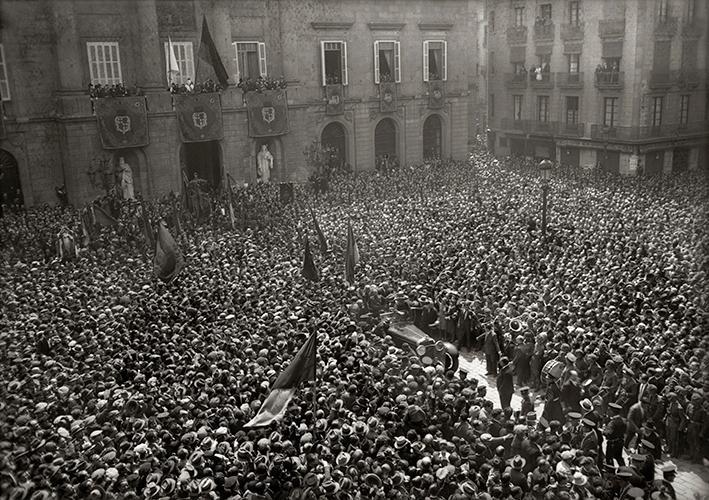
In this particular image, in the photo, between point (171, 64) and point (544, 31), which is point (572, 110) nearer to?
point (544, 31)

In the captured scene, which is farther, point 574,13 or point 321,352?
point 574,13

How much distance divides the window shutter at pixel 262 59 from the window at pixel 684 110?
2212 cm

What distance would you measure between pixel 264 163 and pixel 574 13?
19.8m

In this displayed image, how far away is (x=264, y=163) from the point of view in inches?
1337

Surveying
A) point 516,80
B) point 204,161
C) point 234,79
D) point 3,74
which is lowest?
point 204,161

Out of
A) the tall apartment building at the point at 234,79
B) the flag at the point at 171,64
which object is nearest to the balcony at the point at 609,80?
the tall apartment building at the point at 234,79

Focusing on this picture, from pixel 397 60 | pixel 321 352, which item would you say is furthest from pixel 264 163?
pixel 321 352

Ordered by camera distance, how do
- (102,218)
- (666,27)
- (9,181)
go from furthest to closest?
1. (666,27)
2. (9,181)
3. (102,218)

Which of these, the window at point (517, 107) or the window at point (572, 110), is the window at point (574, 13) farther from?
the window at point (517, 107)

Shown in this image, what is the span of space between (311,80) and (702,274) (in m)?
23.9

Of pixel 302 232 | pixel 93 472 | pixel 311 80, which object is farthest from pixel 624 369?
pixel 311 80

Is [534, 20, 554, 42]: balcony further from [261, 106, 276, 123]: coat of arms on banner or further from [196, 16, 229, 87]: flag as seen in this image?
[196, 16, 229, 87]: flag

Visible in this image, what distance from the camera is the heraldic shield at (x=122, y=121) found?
2880cm

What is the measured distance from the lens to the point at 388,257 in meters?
19.5
